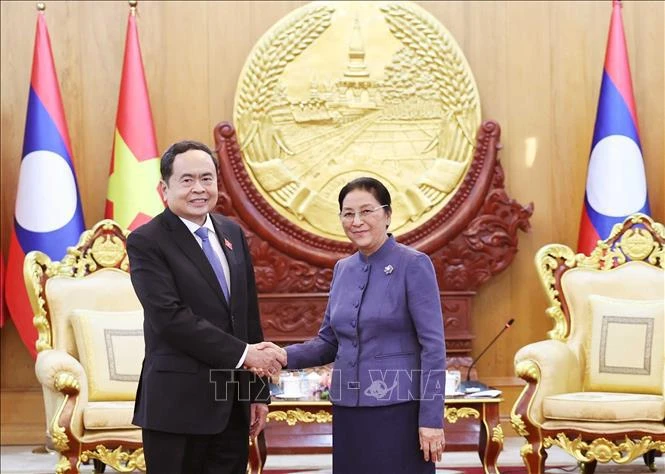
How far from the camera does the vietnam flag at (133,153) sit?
539cm

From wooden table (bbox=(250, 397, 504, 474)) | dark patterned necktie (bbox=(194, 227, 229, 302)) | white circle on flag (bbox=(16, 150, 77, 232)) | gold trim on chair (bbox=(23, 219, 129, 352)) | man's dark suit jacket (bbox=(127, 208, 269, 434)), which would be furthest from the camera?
white circle on flag (bbox=(16, 150, 77, 232))

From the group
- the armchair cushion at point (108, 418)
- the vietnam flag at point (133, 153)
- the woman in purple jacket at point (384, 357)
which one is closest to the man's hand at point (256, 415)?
the woman in purple jacket at point (384, 357)

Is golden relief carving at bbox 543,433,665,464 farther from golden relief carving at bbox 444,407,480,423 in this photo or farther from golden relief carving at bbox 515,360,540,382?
golden relief carving at bbox 444,407,480,423

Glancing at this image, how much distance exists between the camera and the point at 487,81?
18.9 ft

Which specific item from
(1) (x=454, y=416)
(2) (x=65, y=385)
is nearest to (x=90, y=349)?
(2) (x=65, y=385)

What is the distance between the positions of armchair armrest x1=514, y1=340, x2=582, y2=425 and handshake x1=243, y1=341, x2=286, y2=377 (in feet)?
6.23

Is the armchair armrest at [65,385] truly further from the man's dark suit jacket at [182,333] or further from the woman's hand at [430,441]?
the woman's hand at [430,441]

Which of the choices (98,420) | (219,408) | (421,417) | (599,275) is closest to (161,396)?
(219,408)

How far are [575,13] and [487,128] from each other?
2.82 feet

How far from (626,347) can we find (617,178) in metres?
1.22

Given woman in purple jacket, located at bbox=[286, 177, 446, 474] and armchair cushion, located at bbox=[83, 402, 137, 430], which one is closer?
woman in purple jacket, located at bbox=[286, 177, 446, 474]

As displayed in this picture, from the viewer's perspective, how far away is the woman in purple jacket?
2.46 meters

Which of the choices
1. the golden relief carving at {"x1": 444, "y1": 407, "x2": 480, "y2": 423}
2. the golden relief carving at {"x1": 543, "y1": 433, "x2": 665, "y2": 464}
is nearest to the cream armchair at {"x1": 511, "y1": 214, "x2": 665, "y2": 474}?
the golden relief carving at {"x1": 543, "y1": 433, "x2": 665, "y2": 464}

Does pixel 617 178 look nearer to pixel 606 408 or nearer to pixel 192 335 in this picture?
pixel 606 408
